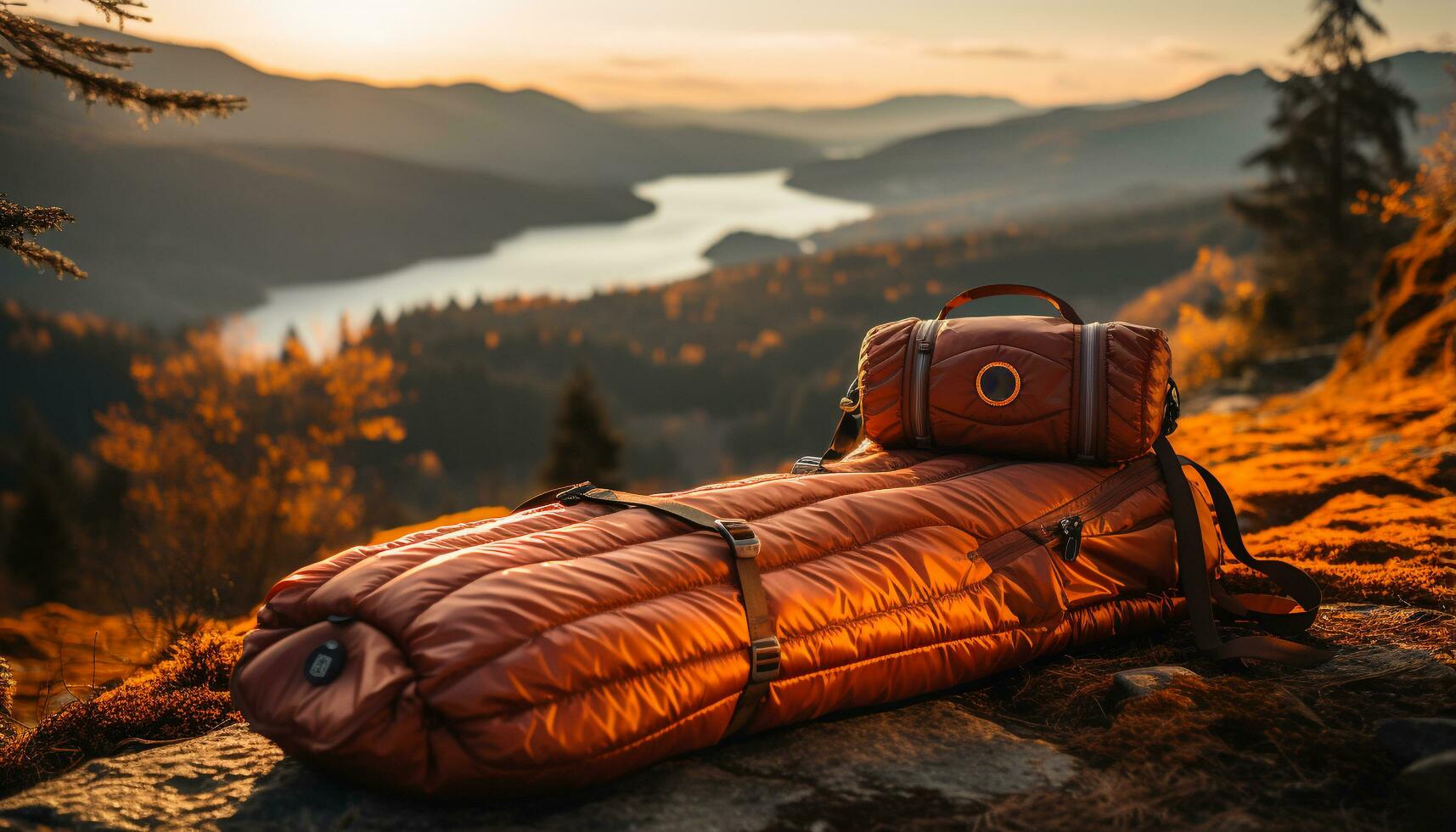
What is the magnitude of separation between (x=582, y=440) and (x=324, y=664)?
29167 millimetres

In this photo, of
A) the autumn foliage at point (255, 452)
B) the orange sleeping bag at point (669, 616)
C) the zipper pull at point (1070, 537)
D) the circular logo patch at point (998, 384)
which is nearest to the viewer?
the orange sleeping bag at point (669, 616)

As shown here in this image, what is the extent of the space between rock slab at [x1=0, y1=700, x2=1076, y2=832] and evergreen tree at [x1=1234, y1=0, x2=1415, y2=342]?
22.4 meters

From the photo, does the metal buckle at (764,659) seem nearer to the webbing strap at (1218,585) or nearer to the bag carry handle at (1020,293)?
the webbing strap at (1218,585)

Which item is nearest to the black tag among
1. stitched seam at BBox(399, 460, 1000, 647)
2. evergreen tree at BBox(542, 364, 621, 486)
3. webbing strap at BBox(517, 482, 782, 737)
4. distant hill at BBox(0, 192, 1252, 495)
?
stitched seam at BBox(399, 460, 1000, 647)

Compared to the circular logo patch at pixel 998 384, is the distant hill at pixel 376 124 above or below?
above

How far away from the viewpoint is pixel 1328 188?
23328 millimetres

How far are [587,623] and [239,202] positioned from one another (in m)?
139

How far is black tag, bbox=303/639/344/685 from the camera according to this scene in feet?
7.74

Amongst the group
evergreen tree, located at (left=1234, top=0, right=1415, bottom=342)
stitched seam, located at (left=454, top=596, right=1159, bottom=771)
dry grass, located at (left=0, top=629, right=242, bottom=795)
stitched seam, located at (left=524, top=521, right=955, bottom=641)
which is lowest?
dry grass, located at (left=0, top=629, right=242, bottom=795)

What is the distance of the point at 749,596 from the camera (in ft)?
8.90

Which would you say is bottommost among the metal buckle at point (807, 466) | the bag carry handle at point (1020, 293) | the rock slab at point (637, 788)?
the rock slab at point (637, 788)

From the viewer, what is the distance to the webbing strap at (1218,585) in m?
3.46

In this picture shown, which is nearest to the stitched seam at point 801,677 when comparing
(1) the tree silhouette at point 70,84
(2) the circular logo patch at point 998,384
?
(2) the circular logo patch at point 998,384

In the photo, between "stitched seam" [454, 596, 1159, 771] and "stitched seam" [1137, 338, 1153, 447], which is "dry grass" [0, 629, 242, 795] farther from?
"stitched seam" [1137, 338, 1153, 447]
